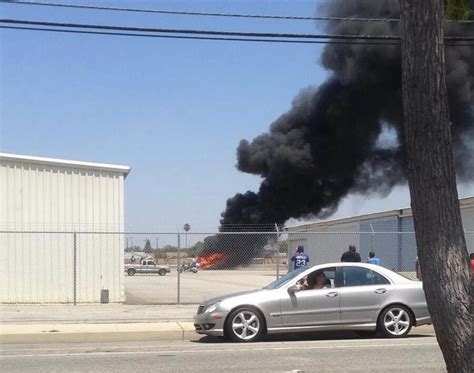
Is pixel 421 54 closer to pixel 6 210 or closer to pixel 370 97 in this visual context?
pixel 6 210

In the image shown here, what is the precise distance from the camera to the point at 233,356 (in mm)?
10000

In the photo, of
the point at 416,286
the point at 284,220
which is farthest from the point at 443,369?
the point at 284,220

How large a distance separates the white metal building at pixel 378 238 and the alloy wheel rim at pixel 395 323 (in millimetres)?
12583

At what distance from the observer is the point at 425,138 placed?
370 centimetres

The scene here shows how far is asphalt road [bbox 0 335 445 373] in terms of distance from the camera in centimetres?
904

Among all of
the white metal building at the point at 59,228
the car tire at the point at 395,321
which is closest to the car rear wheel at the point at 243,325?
the car tire at the point at 395,321

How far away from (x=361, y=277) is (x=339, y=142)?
2677cm

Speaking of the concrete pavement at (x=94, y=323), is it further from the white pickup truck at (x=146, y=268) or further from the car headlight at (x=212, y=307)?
the white pickup truck at (x=146, y=268)

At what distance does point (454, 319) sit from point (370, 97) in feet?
111

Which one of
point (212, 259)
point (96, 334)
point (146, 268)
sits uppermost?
point (212, 259)

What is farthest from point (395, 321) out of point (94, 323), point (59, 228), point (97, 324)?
point (59, 228)

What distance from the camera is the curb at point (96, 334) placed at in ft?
41.0

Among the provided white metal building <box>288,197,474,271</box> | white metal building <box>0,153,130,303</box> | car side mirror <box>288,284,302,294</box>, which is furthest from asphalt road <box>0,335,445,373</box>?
white metal building <box>288,197,474,271</box>

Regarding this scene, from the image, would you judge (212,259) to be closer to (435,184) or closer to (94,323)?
(94,323)
